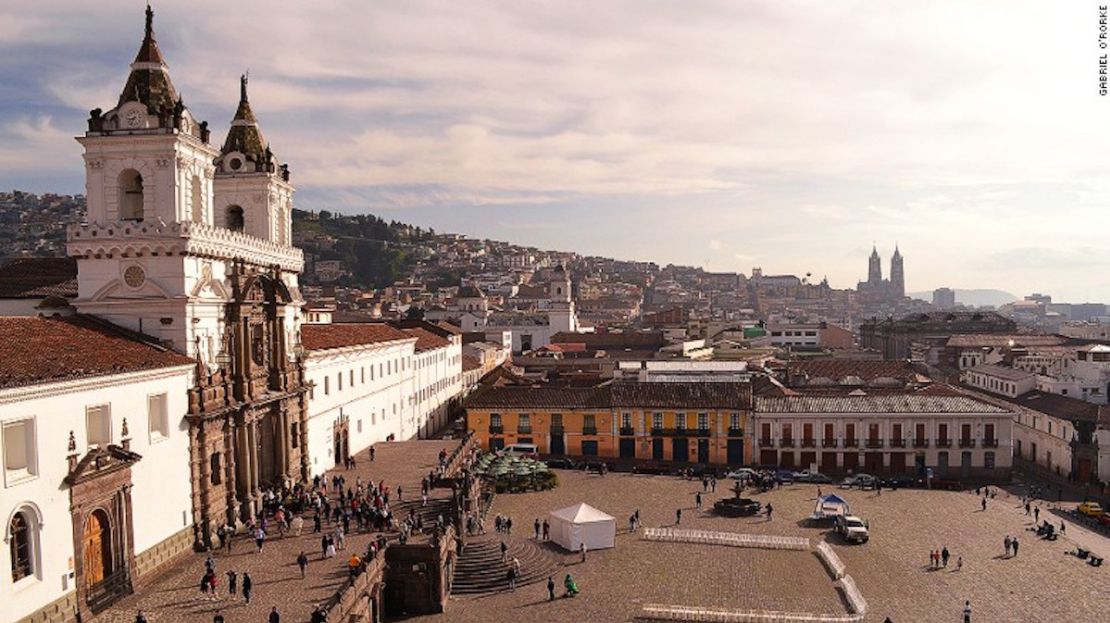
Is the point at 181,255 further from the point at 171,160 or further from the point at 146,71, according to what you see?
the point at 146,71

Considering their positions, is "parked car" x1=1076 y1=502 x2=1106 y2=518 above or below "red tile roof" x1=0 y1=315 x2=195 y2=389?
below

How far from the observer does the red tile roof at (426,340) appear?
64.2 m

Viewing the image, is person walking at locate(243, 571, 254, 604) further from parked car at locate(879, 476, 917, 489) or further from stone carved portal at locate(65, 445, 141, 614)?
parked car at locate(879, 476, 917, 489)

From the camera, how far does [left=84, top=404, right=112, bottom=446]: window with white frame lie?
2359 centimetres

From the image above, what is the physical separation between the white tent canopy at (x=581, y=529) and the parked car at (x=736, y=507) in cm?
857

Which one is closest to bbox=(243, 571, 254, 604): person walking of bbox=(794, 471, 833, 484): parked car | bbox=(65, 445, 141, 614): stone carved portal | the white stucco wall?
bbox=(65, 445, 141, 614): stone carved portal

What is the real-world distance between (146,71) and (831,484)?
39.3m

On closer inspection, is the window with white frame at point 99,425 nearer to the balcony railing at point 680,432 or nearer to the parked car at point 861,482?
the balcony railing at point 680,432

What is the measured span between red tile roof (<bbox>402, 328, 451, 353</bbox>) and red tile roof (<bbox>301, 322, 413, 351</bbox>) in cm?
407

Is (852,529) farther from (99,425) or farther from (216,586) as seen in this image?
(99,425)

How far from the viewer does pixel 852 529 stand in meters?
38.4

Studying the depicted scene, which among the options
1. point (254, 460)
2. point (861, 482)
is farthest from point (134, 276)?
point (861, 482)

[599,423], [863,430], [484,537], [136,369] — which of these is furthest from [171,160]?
[863,430]

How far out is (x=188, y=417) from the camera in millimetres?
28062
